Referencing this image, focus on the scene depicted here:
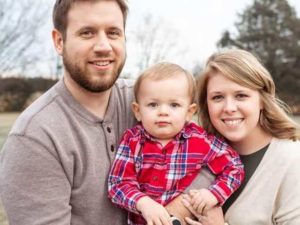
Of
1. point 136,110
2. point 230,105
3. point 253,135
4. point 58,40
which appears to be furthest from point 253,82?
point 58,40

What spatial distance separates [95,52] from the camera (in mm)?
2959

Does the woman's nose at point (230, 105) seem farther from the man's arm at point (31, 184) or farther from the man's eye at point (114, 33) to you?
the man's arm at point (31, 184)

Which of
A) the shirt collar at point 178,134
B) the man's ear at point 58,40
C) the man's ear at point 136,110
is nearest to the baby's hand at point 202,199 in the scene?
the shirt collar at point 178,134

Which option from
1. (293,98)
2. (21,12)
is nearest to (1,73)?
(21,12)

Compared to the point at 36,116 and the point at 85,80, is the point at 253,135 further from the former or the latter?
the point at 36,116

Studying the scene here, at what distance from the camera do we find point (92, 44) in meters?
2.97

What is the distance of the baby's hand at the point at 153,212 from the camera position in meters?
2.76

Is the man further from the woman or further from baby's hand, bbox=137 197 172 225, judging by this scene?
the woman

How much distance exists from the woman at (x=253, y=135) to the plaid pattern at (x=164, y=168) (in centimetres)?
14

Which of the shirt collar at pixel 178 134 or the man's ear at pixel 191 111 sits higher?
the man's ear at pixel 191 111

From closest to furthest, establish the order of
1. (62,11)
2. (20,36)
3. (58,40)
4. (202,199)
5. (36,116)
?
(36,116) → (202,199) → (62,11) → (58,40) → (20,36)

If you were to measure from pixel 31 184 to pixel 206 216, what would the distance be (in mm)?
1083

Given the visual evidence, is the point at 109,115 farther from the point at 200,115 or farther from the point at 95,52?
the point at 200,115

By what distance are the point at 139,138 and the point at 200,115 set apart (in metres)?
0.65
